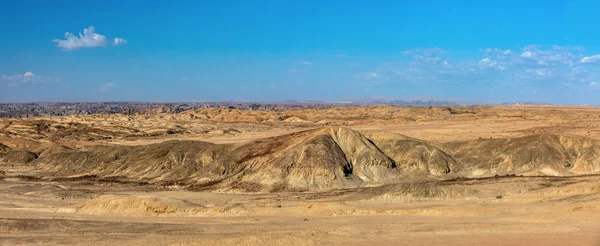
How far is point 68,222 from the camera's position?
1414 inches

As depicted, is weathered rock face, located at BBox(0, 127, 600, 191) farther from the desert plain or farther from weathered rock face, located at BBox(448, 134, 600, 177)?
the desert plain

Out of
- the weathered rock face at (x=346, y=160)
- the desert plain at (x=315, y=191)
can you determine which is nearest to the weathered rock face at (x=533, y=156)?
the weathered rock face at (x=346, y=160)

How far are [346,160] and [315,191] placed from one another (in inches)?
352

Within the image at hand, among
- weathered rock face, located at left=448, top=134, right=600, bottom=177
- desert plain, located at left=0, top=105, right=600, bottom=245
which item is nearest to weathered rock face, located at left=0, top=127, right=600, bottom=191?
weathered rock face, located at left=448, top=134, right=600, bottom=177

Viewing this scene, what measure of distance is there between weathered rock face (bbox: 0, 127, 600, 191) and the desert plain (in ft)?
0.61

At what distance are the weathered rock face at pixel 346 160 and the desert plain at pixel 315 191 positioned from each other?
0.19m

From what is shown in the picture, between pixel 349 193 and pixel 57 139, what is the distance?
326ft

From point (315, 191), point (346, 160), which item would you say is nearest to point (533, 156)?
point (346, 160)

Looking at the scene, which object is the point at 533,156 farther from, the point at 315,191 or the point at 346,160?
the point at 315,191

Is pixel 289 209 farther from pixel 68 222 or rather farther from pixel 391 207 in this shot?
pixel 68 222

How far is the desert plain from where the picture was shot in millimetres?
28750

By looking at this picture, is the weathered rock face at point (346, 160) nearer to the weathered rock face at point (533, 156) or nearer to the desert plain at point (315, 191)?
the weathered rock face at point (533, 156)

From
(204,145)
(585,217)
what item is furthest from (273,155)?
(585,217)

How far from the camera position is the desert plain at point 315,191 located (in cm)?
2875
